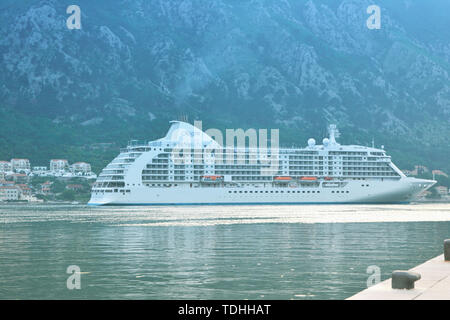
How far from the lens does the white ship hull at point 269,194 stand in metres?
94.2

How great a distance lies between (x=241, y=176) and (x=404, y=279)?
89292 millimetres

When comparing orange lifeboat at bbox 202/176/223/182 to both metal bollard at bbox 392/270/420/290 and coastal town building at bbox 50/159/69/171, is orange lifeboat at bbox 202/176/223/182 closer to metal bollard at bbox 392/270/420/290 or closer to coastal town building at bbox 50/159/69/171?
coastal town building at bbox 50/159/69/171

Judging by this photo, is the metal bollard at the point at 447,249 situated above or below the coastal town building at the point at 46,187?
below

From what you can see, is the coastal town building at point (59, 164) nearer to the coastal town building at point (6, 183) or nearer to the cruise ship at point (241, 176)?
the coastal town building at point (6, 183)

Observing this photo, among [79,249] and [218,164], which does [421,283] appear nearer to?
[79,249]

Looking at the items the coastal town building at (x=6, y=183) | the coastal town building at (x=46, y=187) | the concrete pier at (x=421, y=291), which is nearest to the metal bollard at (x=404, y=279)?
the concrete pier at (x=421, y=291)

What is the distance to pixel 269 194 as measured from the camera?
98.6 m

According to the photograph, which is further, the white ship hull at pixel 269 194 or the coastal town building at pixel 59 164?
the coastal town building at pixel 59 164

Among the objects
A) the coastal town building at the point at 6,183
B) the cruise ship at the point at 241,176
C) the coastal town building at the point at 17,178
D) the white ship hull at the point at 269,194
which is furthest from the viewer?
the coastal town building at the point at 17,178

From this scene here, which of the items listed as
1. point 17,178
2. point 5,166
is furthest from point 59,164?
point 5,166

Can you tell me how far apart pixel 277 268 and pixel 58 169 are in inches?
5737

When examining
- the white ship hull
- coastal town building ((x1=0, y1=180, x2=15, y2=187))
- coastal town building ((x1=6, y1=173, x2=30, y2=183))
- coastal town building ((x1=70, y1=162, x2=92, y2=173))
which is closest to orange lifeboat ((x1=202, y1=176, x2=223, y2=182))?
the white ship hull

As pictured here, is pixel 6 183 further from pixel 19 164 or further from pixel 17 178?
pixel 19 164
